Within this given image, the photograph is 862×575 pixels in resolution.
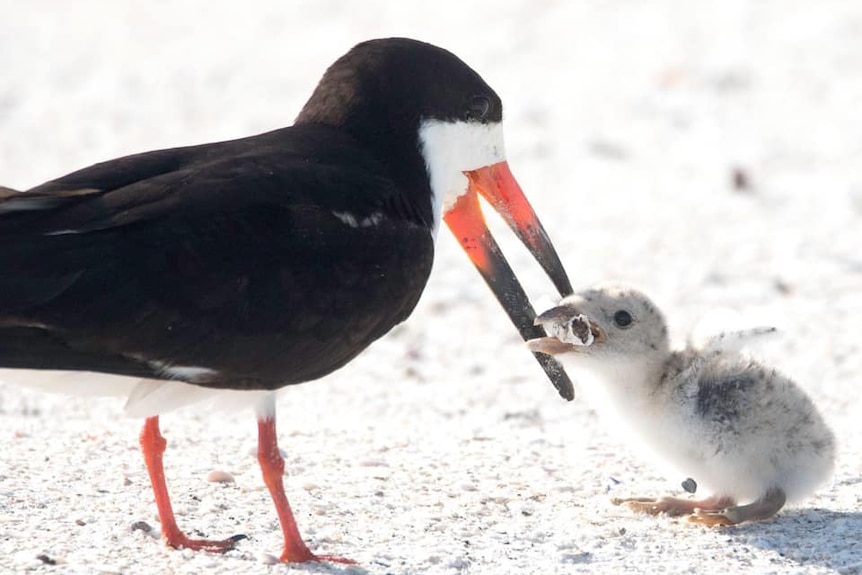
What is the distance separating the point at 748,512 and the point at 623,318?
0.94 m

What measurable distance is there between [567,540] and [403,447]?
1.56 meters

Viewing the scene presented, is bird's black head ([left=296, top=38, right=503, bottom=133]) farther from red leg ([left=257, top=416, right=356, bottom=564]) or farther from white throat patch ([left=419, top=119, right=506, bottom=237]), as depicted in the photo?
red leg ([left=257, top=416, right=356, bottom=564])

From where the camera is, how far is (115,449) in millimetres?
6730

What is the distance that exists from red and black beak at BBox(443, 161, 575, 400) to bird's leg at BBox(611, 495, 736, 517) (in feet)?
2.32

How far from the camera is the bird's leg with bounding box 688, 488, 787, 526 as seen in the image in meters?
5.73

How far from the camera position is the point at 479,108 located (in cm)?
629

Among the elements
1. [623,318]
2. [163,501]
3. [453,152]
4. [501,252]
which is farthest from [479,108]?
[163,501]

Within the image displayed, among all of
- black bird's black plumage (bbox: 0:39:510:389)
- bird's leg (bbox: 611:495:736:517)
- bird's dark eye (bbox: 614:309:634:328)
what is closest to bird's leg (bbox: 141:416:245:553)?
black bird's black plumage (bbox: 0:39:510:389)

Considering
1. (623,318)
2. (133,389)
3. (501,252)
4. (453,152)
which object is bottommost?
(133,389)

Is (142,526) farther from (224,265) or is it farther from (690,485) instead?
(690,485)

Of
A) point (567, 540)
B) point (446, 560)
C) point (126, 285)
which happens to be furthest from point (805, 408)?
point (126, 285)

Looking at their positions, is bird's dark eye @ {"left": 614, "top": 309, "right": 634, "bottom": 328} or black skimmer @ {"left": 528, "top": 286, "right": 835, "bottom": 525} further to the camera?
bird's dark eye @ {"left": 614, "top": 309, "right": 634, "bottom": 328}

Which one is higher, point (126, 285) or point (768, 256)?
point (768, 256)

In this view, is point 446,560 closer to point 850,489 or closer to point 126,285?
point 126,285
